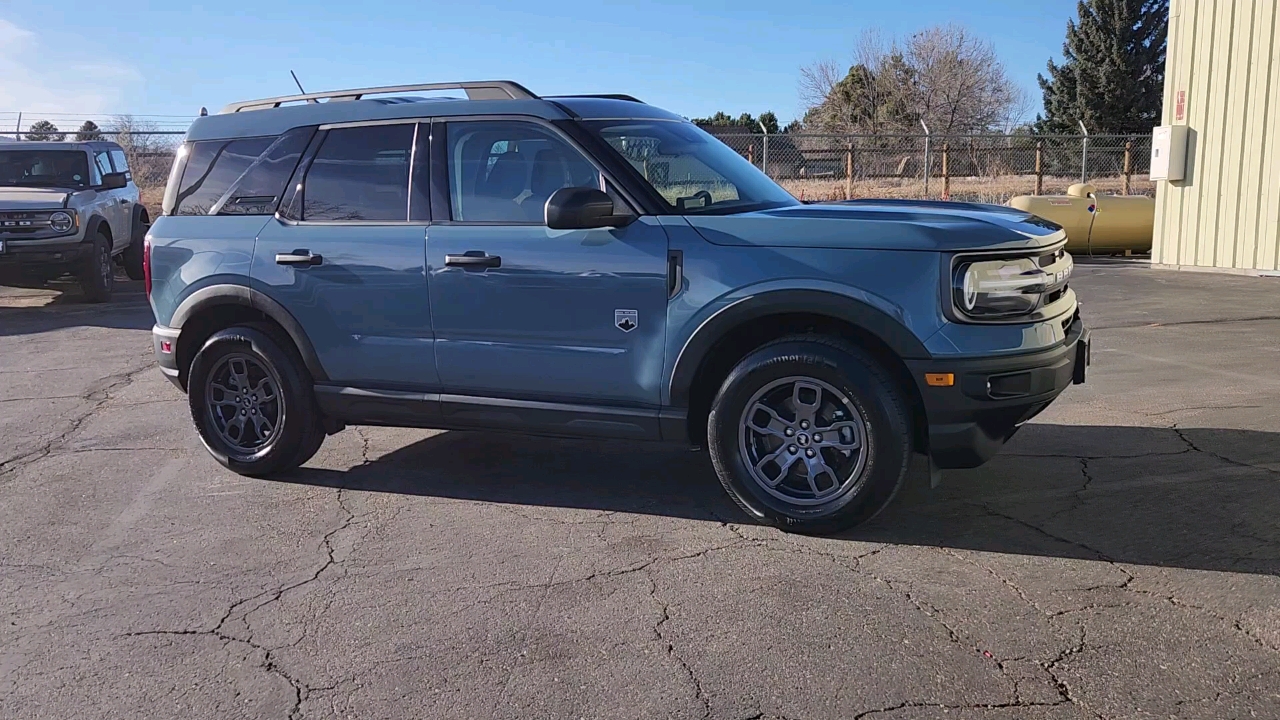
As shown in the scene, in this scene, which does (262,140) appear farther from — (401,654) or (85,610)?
(401,654)

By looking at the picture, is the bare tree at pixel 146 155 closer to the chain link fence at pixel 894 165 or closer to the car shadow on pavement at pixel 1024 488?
the chain link fence at pixel 894 165

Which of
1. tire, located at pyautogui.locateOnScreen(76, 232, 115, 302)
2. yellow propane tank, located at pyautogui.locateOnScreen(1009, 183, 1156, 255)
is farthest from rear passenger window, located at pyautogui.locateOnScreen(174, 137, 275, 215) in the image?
yellow propane tank, located at pyautogui.locateOnScreen(1009, 183, 1156, 255)

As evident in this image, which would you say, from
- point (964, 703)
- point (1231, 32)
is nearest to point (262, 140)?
point (964, 703)

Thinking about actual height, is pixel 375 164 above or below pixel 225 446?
above

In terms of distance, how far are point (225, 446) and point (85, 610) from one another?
6.12 feet

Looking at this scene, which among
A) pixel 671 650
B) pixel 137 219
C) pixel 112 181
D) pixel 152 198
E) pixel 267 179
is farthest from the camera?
pixel 152 198

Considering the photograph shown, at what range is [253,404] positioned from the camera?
5809 mm

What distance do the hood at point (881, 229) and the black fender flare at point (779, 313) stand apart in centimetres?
23

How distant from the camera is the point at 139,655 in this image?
3.66 m

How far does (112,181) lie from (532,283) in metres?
10.9

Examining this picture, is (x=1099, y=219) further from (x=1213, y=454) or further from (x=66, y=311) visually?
(x=66, y=311)

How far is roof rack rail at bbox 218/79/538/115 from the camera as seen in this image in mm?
5367

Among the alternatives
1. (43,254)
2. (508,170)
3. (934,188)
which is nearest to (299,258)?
(508,170)

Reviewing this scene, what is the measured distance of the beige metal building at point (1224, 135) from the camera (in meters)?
13.8
